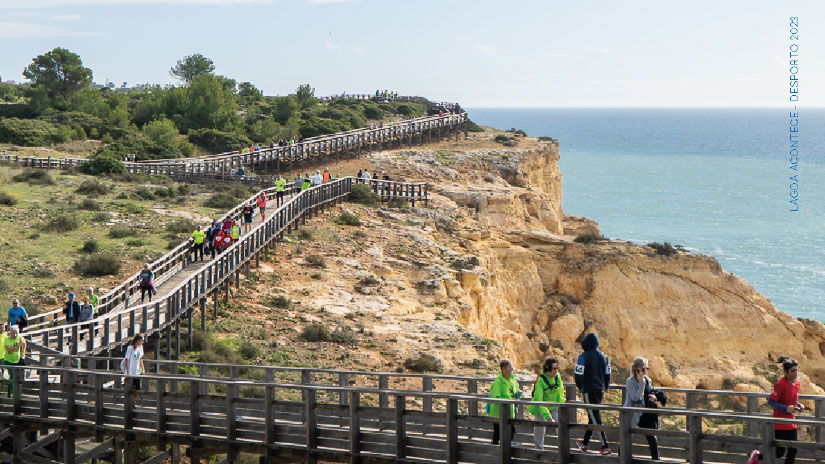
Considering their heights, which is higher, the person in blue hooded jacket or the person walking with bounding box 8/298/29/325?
the person in blue hooded jacket

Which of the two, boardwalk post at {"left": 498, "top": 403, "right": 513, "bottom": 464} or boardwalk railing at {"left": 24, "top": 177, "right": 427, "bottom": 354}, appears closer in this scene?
boardwalk post at {"left": 498, "top": 403, "right": 513, "bottom": 464}

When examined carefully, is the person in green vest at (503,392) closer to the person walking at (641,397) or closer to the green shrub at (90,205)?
the person walking at (641,397)

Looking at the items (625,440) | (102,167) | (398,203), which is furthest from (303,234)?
(625,440)

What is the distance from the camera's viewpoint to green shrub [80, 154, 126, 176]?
53.1 meters

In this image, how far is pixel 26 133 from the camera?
6988cm

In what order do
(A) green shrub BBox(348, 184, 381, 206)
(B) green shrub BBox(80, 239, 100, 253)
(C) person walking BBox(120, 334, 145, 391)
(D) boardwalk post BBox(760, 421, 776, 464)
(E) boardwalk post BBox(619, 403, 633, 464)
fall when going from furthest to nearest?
1. (A) green shrub BBox(348, 184, 381, 206)
2. (B) green shrub BBox(80, 239, 100, 253)
3. (C) person walking BBox(120, 334, 145, 391)
4. (E) boardwalk post BBox(619, 403, 633, 464)
5. (D) boardwalk post BBox(760, 421, 776, 464)

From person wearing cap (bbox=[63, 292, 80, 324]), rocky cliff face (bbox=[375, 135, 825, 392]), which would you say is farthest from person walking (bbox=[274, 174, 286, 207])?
person wearing cap (bbox=[63, 292, 80, 324])

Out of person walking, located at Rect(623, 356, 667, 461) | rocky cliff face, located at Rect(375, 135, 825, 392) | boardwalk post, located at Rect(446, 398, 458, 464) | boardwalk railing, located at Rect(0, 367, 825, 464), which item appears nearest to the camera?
boardwalk railing, located at Rect(0, 367, 825, 464)

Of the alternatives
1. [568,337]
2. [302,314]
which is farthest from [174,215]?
Answer: [568,337]

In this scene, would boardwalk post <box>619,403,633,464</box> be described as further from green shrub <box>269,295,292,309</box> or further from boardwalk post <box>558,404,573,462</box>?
green shrub <box>269,295,292,309</box>

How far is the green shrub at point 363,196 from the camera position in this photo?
47875mm

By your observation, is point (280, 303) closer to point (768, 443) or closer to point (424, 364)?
point (424, 364)

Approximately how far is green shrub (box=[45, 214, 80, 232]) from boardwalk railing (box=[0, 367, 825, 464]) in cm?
2024

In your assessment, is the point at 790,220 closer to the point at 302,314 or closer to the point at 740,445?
the point at 302,314
